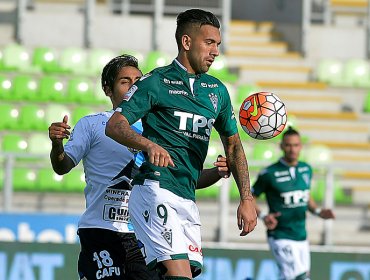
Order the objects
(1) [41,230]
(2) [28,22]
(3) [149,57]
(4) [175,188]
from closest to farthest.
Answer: (4) [175,188], (1) [41,230], (3) [149,57], (2) [28,22]

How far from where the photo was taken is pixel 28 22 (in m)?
18.6

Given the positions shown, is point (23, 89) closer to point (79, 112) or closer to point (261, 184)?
point (79, 112)

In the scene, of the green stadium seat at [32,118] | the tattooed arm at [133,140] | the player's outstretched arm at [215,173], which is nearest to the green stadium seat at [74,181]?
the green stadium seat at [32,118]

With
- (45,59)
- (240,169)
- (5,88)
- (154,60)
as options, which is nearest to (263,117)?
(240,169)

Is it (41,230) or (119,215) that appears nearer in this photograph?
(119,215)

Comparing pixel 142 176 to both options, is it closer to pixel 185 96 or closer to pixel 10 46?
pixel 185 96

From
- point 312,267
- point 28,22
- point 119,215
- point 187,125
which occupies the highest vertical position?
point 28,22

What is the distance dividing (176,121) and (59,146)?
2.58 feet

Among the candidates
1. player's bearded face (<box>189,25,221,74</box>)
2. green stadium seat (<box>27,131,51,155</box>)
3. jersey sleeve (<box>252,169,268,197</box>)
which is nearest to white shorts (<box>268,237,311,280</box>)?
jersey sleeve (<box>252,169,268,197</box>)

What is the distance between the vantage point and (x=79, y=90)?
16.5 metres

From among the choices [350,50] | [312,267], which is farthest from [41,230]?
[350,50]

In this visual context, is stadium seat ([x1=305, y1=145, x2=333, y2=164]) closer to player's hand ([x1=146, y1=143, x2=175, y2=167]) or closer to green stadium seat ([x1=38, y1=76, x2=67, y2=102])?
green stadium seat ([x1=38, y1=76, x2=67, y2=102])

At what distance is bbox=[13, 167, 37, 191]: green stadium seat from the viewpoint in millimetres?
12000

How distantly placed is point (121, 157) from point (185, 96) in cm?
77
